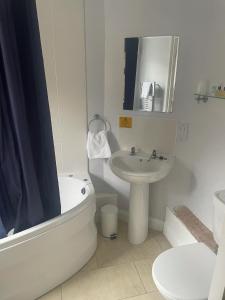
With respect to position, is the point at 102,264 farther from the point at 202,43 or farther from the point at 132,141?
the point at 202,43

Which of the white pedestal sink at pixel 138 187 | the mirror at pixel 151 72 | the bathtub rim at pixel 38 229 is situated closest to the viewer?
the bathtub rim at pixel 38 229

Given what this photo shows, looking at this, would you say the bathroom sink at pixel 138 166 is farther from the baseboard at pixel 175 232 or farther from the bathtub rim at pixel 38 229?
the baseboard at pixel 175 232

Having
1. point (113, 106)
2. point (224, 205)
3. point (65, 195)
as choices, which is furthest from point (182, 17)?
point (65, 195)

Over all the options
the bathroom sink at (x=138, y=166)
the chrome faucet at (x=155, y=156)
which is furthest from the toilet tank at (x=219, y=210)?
the chrome faucet at (x=155, y=156)

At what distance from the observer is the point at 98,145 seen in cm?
228

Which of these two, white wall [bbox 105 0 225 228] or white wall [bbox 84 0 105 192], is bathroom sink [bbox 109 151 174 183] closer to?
white wall [bbox 105 0 225 228]

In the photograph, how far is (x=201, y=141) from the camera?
6.29ft

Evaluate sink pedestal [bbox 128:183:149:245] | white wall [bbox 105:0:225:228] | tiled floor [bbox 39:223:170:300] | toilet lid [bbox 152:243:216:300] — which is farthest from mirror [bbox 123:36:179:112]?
tiled floor [bbox 39:223:170:300]

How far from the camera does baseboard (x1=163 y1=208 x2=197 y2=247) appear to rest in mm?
1958

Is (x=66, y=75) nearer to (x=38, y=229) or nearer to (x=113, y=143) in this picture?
(x=113, y=143)

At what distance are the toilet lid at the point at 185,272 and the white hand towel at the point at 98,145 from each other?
1070 millimetres

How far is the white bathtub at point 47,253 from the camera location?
1509mm

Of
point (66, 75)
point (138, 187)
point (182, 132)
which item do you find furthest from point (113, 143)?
point (66, 75)

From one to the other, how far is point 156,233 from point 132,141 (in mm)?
1000
